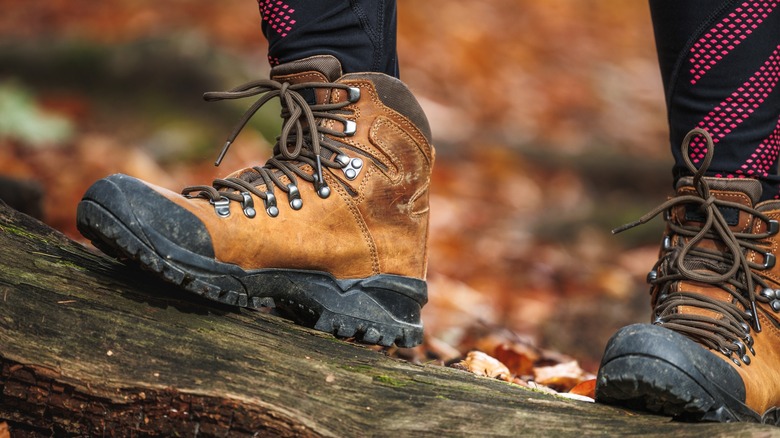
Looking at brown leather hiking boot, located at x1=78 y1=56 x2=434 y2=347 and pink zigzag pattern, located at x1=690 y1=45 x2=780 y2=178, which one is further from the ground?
pink zigzag pattern, located at x1=690 y1=45 x2=780 y2=178

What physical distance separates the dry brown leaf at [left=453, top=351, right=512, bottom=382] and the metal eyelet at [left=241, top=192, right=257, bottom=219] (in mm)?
713

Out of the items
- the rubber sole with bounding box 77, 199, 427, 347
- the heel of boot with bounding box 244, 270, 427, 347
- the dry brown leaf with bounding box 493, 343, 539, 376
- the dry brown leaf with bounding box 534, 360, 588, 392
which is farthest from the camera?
the dry brown leaf with bounding box 493, 343, 539, 376

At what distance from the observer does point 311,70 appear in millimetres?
1679

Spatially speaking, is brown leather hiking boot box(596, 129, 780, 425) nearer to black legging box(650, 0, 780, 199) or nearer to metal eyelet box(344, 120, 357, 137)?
black legging box(650, 0, 780, 199)

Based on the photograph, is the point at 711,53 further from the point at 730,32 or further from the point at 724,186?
the point at 724,186

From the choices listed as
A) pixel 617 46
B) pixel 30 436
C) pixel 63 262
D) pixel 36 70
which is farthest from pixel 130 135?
pixel 617 46

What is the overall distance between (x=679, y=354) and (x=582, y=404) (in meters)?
0.20

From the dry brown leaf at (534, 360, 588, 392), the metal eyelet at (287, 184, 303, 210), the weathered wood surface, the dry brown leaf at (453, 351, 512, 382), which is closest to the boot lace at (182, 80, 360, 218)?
the metal eyelet at (287, 184, 303, 210)

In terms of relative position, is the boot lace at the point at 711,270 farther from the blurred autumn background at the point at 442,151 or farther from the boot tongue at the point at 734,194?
the blurred autumn background at the point at 442,151

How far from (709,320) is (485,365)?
2.09 ft

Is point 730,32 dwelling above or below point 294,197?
above

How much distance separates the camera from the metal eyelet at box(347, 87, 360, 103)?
5.58 ft

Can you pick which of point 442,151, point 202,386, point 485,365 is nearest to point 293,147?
point 202,386

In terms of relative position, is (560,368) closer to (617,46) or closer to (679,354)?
(679,354)
